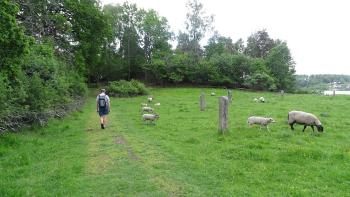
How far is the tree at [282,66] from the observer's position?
70.6 metres

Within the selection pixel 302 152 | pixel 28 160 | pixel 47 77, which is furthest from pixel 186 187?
pixel 47 77

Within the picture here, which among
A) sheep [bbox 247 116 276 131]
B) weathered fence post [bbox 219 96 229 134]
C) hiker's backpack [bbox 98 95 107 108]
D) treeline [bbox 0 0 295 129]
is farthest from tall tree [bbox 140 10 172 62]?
weathered fence post [bbox 219 96 229 134]

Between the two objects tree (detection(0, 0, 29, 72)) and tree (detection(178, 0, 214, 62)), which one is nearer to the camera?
tree (detection(0, 0, 29, 72))

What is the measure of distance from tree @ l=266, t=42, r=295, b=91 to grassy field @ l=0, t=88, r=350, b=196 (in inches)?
2032

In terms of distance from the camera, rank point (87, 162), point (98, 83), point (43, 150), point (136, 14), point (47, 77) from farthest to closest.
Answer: point (136, 14) < point (98, 83) < point (47, 77) < point (43, 150) < point (87, 162)

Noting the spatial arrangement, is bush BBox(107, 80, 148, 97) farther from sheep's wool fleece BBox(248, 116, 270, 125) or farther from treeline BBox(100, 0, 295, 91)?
sheep's wool fleece BBox(248, 116, 270, 125)

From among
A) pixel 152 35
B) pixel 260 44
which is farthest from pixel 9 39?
pixel 260 44

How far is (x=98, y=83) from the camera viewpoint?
72.4m

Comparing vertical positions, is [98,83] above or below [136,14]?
below

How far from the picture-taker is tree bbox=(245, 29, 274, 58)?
91.1 m

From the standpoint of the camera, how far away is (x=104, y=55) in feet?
230

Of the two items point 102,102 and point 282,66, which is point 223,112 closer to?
point 102,102

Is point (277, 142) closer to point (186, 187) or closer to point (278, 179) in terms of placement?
point (278, 179)

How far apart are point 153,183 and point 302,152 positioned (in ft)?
20.7
